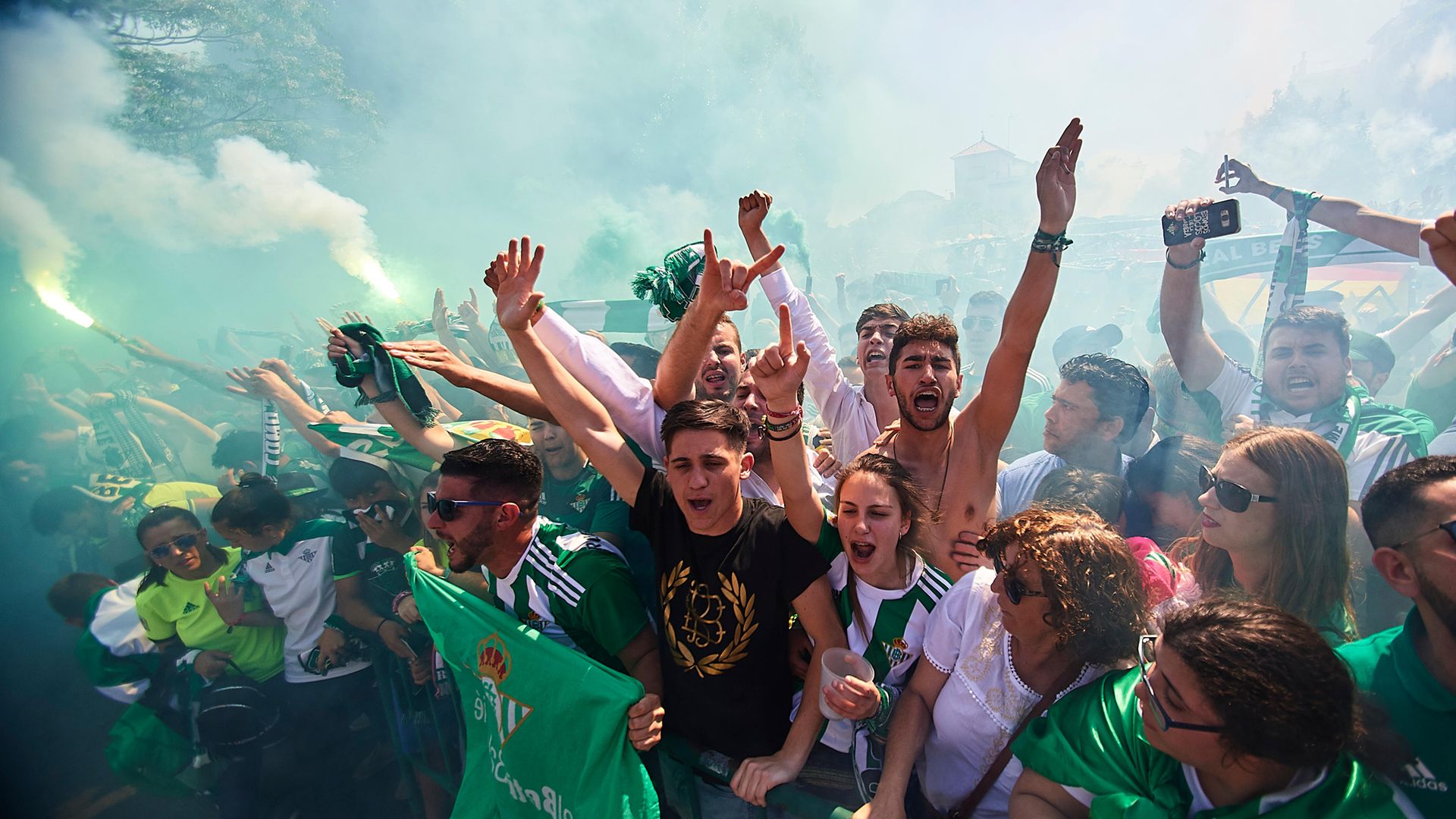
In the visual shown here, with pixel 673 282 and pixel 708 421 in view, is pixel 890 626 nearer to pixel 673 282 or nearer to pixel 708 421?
pixel 708 421

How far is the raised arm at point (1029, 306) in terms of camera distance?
6.87 ft

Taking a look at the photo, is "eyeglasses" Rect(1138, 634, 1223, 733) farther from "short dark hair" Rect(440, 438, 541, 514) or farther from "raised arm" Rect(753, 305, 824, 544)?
"short dark hair" Rect(440, 438, 541, 514)

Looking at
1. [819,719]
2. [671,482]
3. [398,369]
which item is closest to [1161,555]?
[819,719]

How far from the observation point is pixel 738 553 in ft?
6.08

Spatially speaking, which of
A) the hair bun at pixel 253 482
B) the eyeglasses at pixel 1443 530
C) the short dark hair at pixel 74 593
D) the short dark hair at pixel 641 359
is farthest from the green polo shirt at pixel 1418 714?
the short dark hair at pixel 74 593

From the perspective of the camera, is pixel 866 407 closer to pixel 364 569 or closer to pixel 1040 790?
pixel 1040 790

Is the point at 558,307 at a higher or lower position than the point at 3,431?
higher

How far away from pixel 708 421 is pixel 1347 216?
12.5ft

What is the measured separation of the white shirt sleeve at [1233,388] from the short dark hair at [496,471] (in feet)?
13.3

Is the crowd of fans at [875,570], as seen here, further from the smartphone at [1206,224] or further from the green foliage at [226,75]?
the green foliage at [226,75]

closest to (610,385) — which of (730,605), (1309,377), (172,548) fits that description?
(730,605)

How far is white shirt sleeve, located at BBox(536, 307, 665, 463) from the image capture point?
2.44m

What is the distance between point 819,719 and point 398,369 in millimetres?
2729

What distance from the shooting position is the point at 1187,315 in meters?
3.24
